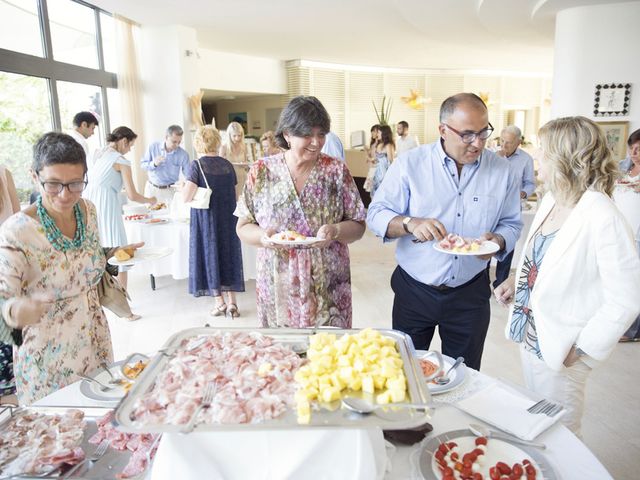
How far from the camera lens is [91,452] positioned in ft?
3.59

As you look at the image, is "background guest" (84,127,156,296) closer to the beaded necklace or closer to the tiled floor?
the tiled floor

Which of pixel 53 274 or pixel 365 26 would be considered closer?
pixel 53 274

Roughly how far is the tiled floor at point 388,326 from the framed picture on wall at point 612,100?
306 centimetres

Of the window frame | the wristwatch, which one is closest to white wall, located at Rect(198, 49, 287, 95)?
the window frame

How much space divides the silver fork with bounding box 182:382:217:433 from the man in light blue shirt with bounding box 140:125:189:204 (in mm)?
4729

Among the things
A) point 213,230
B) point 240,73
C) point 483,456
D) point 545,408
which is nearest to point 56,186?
point 483,456

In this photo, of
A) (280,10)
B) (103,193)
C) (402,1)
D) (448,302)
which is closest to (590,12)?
(402,1)

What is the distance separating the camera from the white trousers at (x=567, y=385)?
62.7 inches

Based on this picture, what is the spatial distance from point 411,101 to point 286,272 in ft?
36.6

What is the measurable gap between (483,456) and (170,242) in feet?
12.2

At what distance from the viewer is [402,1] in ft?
19.2

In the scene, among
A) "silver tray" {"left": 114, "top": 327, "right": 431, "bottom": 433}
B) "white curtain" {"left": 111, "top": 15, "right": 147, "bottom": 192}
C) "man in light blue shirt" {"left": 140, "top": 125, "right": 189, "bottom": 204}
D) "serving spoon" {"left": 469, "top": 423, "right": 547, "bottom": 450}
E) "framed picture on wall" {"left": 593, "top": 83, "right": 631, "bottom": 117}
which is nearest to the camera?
"silver tray" {"left": 114, "top": 327, "right": 431, "bottom": 433}

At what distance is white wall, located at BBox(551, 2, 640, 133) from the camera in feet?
17.9

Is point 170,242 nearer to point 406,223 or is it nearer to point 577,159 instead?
point 406,223
